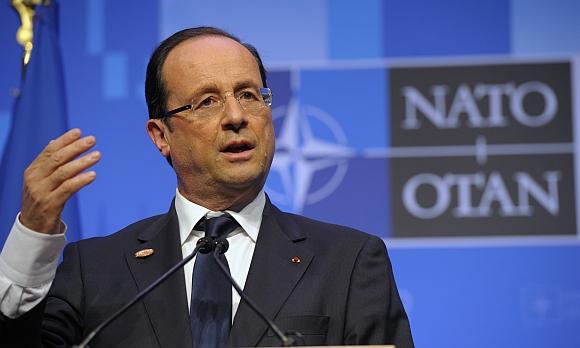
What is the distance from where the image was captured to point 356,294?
2252 mm

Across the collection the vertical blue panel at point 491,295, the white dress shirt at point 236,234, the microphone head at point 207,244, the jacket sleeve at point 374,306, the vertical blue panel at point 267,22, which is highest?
the vertical blue panel at point 267,22

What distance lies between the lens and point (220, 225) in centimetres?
236

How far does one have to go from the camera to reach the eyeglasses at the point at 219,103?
2428 millimetres

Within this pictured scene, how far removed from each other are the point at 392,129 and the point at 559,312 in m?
0.90

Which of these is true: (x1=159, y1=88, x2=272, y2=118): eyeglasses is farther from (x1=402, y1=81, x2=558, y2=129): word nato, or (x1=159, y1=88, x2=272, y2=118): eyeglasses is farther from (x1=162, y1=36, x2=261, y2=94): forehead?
(x1=402, y1=81, x2=558, y2=129): word nato

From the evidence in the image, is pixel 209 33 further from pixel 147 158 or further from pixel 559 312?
pixel 559 312

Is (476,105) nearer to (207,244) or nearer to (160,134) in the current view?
(160,134)

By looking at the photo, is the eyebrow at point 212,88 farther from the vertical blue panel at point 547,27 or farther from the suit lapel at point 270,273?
the vertical blue panel at point 547,27

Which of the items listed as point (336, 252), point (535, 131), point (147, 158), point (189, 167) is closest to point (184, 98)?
point (189, 167)

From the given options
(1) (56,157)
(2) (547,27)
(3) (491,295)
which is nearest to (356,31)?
(2) (547,27)

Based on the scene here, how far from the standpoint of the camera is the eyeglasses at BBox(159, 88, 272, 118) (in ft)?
7.97

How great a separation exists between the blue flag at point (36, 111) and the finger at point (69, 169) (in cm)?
159

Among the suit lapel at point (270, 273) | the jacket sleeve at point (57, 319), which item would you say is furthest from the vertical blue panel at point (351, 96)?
the jacket sleeve at point (57, 319)

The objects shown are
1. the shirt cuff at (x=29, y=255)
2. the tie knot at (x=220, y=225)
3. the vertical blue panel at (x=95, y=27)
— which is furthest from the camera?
the vertical blue panel at (x=95, y=27)
